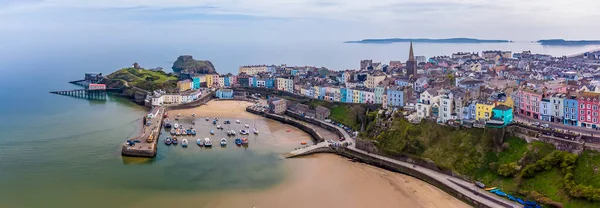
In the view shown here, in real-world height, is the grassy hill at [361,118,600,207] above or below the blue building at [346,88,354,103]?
below

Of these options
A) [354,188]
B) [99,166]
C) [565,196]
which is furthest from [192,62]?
[565,196]

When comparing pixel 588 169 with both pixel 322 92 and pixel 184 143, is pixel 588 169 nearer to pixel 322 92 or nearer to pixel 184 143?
pixel 184 143

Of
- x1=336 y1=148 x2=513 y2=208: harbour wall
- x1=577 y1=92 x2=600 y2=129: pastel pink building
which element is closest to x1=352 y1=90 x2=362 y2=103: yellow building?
x1=336 y1=148 x2=513 y2=208: harbour wall

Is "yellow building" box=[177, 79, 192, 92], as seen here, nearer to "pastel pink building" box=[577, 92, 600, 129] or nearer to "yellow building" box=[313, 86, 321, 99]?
"yellow building" box=[313, 86, 321, 99]

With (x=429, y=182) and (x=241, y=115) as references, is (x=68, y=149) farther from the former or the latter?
(x=429, y=182)

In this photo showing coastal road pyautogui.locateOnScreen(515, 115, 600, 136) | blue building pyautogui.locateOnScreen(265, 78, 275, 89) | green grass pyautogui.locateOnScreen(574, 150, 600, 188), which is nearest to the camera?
green grass pyautogui.locateOnScreen(574, 150, 600, 188)
